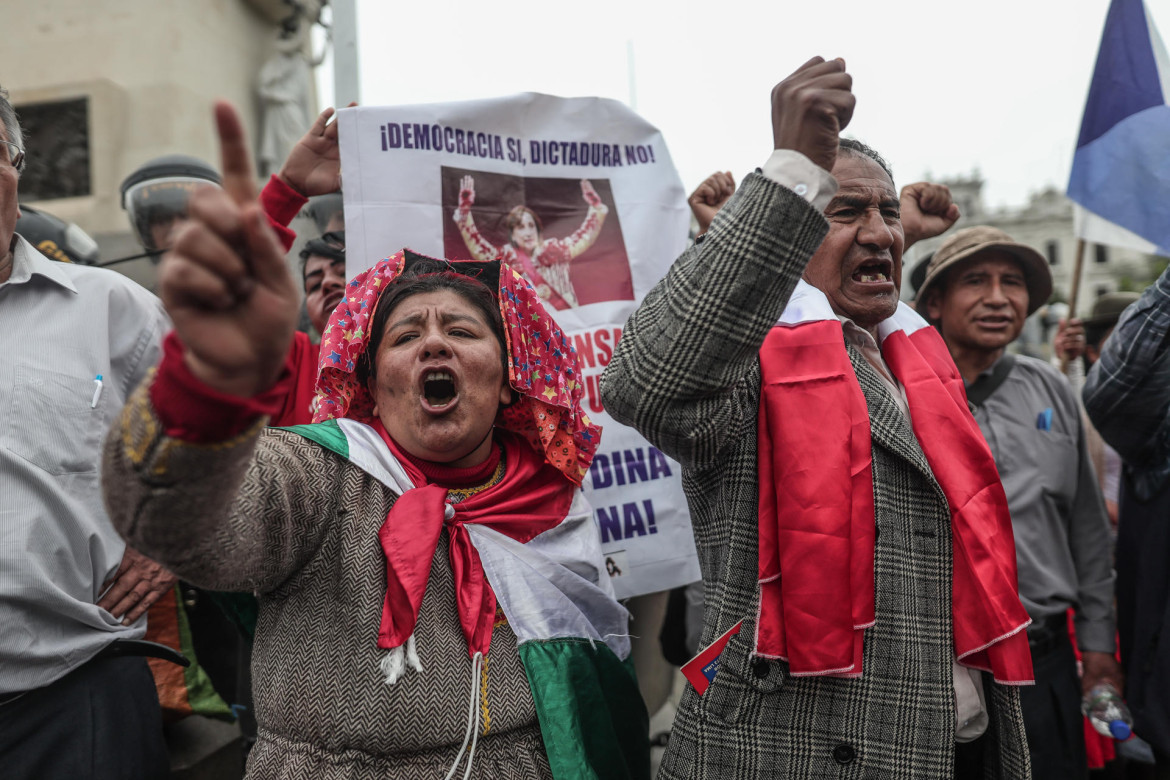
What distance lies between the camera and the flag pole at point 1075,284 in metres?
3.57

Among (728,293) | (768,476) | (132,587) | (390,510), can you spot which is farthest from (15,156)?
(768,476)

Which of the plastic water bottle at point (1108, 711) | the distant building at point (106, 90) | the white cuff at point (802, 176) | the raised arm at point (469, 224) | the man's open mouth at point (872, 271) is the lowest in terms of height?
the plastic water bottle at point (1108, 711)

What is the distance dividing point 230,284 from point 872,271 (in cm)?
150

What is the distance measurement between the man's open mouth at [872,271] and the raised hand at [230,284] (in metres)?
1.37

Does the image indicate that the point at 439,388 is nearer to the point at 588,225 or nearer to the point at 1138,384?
the point at 588,225

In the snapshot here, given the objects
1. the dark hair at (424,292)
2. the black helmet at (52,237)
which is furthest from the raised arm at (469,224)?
the black helmet at (52,237)

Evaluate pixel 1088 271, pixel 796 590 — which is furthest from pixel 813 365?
pixel 1088 271

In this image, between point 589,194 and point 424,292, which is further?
point 589,194

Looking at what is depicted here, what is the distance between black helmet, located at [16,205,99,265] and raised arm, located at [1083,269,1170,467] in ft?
12.2

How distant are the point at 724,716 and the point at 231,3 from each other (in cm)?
1342

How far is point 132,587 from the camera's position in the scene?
2125mm

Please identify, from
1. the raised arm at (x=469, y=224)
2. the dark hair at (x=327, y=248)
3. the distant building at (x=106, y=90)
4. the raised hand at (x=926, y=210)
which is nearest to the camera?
the raised hand at (x=926, y=210)

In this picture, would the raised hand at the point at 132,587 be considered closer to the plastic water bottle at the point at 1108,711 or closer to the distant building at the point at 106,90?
the plastic water bottle at the point at 1108,711

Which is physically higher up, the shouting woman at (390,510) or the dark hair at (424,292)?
the dark hair at (424,292)
